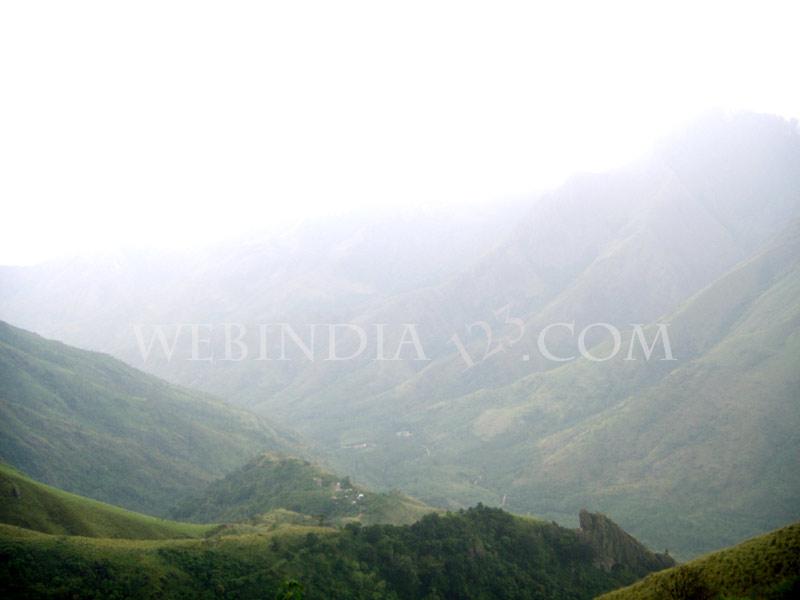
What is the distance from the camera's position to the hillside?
4128 centimetres

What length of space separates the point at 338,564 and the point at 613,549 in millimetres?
34750

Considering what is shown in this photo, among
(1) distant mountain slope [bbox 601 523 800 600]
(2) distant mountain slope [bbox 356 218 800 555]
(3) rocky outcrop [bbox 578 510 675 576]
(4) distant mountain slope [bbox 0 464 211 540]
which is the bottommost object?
(2) distant mountain slope [bbox 356 218 800 555]

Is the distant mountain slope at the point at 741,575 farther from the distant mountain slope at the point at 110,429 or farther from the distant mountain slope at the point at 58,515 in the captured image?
the distant mountain slope at the point at 110,429

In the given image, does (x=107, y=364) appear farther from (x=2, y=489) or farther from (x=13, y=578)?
(x=13, y=578)

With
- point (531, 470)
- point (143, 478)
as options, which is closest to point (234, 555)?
point (143, 478)

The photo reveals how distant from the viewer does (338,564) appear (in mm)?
56594

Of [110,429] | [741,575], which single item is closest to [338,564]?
[741,575]

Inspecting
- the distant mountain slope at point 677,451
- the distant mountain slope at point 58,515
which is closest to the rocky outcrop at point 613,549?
the distant mountain slope at point 58,515

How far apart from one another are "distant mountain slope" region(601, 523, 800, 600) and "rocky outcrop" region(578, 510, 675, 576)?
35.0 meters

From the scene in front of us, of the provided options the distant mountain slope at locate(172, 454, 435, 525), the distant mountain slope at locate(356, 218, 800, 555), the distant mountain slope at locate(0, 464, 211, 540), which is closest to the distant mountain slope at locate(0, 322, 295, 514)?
the distant mountain slope at locate(172, 454, 435, 525)

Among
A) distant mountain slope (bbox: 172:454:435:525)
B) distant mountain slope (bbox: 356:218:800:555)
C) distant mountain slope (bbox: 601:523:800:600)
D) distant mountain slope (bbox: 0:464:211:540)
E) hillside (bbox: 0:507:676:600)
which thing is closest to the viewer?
distant mountain slope (bbox: 601:523:800:600)

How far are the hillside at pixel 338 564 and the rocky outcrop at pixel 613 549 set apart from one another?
25.7 inches

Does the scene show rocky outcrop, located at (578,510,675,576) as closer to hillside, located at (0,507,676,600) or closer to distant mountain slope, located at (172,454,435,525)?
hillside, located at (0,507,676,600)

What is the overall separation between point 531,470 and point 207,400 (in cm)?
10592
